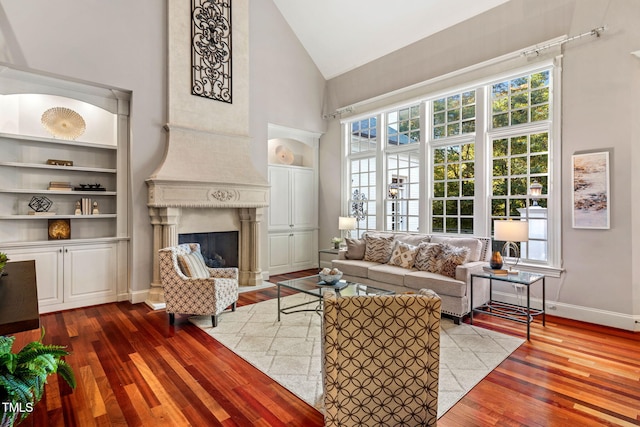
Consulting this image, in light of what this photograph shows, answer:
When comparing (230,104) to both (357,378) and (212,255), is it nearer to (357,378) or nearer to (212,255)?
(212,255)

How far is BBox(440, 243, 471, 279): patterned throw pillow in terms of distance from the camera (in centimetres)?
396

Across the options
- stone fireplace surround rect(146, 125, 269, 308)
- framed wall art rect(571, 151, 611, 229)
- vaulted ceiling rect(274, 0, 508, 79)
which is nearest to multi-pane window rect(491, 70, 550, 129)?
framed wall art rect(571, 151, 611, 229)

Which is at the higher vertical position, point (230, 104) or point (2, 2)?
point (2, 2)

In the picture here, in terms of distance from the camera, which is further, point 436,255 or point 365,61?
point 365,61

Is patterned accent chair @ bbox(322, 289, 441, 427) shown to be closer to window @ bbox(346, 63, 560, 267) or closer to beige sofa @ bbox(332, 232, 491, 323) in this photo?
beige sofa @ bbox(332, 232, 491, 323)

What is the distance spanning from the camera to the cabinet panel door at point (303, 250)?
6.80 m

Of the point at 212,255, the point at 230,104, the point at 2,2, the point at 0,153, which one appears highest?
the point at 2,2

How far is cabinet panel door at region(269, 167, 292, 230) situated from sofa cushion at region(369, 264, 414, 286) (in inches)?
97.9

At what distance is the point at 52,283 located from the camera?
422 centimetres

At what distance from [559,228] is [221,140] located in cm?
478

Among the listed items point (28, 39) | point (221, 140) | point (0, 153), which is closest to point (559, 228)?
point (221, 140)

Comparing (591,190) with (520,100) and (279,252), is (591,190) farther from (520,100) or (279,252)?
(279,252)

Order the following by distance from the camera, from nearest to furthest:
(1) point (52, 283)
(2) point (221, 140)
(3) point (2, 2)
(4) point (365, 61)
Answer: (3) point (2, 2)
(1) point (52, 283)
(2) point (221, 140)
(4) point (365, 61)

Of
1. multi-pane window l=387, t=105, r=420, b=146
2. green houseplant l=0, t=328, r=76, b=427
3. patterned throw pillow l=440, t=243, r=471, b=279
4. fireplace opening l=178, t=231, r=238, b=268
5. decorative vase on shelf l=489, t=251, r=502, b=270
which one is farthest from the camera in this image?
multi-pane window l=387, t=105, r=420, b=146
